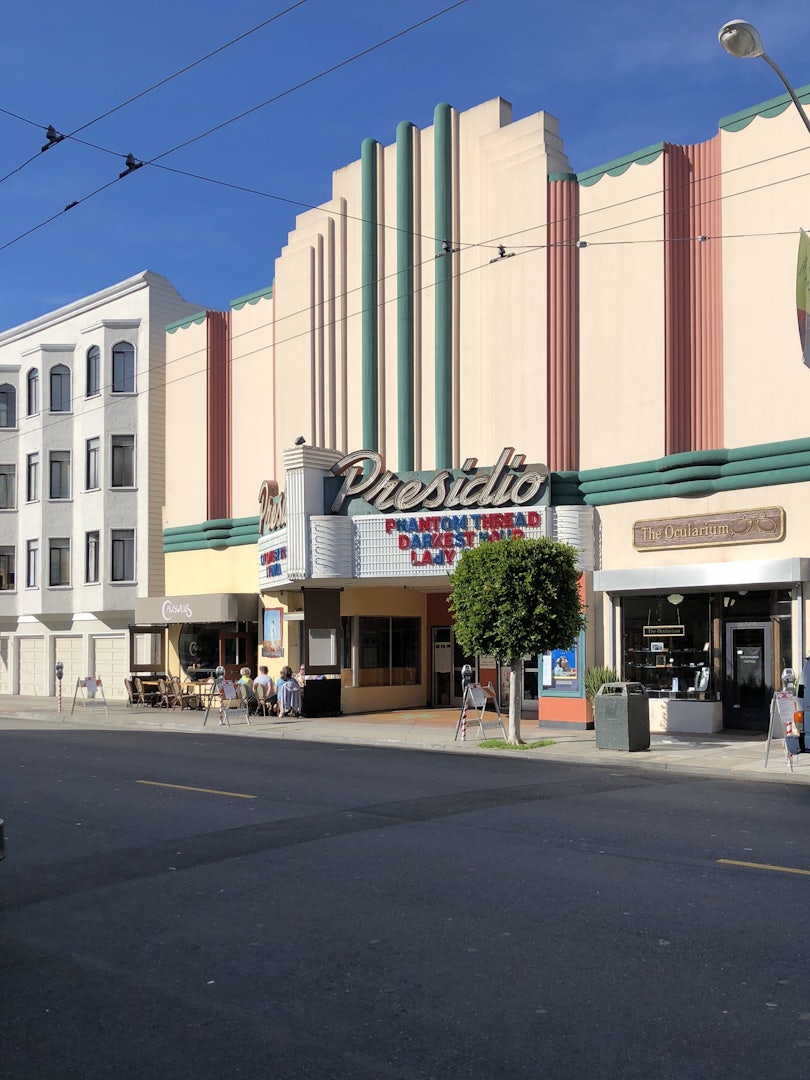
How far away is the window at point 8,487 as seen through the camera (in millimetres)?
40656

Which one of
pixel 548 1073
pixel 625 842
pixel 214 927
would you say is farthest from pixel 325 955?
pixel 625 842

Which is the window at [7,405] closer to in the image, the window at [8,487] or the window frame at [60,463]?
the window at [8,487]

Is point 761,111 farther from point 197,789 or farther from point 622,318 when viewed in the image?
point 197,789

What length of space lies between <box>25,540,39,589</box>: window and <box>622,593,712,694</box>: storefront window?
2399 cm

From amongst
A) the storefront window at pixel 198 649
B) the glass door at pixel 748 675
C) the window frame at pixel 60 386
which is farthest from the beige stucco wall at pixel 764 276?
the window frame at pixel 60 386

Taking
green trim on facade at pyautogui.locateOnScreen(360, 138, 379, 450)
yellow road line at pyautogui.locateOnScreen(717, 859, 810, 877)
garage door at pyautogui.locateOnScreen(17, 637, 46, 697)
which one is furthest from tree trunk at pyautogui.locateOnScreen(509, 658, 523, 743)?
garage door at pyautogui.locateOnScreen(17, 637, 46, 697)

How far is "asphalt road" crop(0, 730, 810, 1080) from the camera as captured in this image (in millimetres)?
5062

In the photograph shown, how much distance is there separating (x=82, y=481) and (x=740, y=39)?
2903cm

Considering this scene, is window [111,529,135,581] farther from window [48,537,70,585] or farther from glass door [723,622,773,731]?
glass door [723,622,773,731]

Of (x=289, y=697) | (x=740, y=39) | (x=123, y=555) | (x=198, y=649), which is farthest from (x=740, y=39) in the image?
(x=123, y=555)

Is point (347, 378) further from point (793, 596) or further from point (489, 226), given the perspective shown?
point (793, 596)

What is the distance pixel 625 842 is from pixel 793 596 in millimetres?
11962

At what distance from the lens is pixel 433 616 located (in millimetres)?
30906

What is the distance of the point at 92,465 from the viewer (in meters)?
37.2
